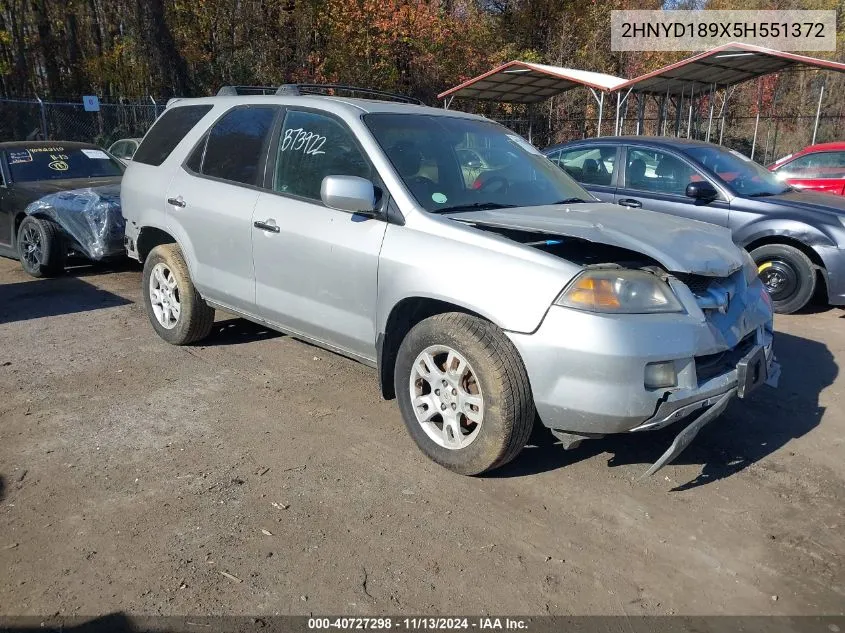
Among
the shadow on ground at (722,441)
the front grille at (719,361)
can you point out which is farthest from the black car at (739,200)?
the front grille at (719,361)

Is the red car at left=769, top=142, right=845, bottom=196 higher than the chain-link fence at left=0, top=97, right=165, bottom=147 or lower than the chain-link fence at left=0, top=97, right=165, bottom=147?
lower

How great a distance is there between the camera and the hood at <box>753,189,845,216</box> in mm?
6432

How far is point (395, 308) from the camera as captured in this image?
11.7 ft

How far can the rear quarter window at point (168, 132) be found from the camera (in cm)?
511

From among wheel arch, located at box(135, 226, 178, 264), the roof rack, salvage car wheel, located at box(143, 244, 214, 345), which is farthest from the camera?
wheel arch, located at box(135, 226, 178, 264)

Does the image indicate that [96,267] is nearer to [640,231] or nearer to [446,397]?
[446,397]

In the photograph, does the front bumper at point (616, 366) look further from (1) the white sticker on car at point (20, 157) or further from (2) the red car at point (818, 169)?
(2) the red car at point (818, 169)

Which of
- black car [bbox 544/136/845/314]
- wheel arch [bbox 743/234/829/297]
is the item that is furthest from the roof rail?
wheel arch [bbox 743/234/829/297]

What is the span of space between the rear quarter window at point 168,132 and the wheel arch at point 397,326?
2524 millimetres

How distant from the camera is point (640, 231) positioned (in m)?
3.38

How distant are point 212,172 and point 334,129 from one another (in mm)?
1159

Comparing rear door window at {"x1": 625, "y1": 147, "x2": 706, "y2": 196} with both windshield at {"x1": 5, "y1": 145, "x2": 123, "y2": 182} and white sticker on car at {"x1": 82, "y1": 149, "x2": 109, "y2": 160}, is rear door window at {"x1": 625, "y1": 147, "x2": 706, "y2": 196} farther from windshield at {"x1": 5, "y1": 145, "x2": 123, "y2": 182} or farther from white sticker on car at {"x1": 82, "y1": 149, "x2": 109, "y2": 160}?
white sticker on car at {"x1": 82, "y1": 149, "x2": 109, "y2": 160}

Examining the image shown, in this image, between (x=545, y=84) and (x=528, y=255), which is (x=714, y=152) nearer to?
(x=528, y=255)

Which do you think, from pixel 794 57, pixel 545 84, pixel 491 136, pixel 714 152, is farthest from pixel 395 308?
pixel 545 84
